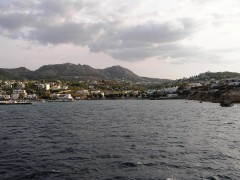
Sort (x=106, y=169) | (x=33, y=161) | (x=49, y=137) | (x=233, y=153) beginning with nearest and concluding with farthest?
(x=106, y=169) < (x=33, y=161) < (x=233, y=153) < (x=49, y=137)

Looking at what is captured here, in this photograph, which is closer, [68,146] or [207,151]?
[207,151]

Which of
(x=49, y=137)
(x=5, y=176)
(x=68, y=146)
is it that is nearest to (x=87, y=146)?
(x=68, y=146)

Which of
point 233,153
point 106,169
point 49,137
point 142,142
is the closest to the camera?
point 106,169

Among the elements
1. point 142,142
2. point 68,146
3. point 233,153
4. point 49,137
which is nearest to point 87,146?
point 68,146

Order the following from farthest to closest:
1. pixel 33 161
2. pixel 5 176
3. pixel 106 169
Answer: pixel 33 161 → pixel 106 169 → pixel 5 176

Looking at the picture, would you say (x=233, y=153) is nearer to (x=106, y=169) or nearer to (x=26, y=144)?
(x=106, y=169)

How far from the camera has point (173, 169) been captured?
29328 millimetres

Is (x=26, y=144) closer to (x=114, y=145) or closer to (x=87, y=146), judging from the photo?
(x=87, y=146)

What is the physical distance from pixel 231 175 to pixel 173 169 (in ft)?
16.8

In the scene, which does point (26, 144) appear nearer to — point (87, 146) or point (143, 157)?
point (87, 146)

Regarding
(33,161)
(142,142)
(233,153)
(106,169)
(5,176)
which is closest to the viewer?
(5,176)

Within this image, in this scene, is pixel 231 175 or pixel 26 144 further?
pixel 26 144

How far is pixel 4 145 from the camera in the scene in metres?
42.0

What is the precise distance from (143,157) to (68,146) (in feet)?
38.2
